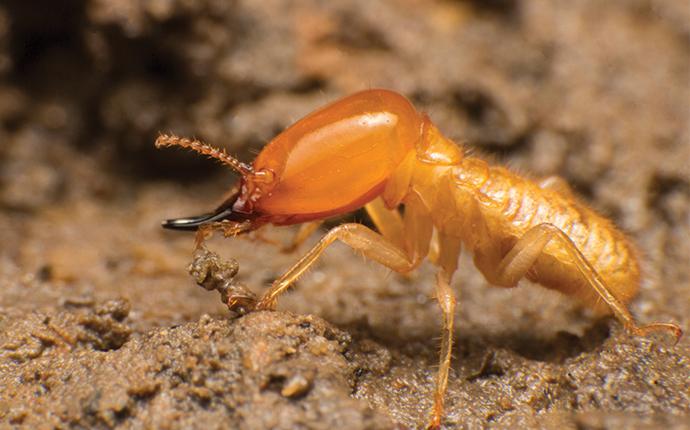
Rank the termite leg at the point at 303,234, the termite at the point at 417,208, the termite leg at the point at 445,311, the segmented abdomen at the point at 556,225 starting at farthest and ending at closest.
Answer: the termite leg at the point at 303,234 → the segmented abdomen at the point at 556,225 → the termite at the point at 417,208 → the termite leg at the point at 445,311

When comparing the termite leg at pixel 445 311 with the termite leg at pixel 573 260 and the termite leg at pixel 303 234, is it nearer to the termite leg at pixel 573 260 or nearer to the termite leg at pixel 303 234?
the termite leg at pixel 573 260

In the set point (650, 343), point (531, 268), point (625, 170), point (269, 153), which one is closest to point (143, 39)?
point (269, 153)

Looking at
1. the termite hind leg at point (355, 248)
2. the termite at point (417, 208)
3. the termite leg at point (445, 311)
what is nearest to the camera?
the termite leg at point (445, 311)

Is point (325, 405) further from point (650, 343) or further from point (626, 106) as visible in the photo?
point (626, 106)

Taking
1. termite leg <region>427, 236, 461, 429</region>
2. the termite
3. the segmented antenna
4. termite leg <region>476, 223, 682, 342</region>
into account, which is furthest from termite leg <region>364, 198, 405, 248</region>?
the segmented antenna

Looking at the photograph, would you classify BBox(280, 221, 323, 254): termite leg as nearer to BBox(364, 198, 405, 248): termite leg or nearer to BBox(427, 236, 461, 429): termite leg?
BBox(364, 198, 405, 248): termite leg

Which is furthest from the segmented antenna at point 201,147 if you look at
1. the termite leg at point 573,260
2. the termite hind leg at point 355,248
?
the termite leg at point 573,260
